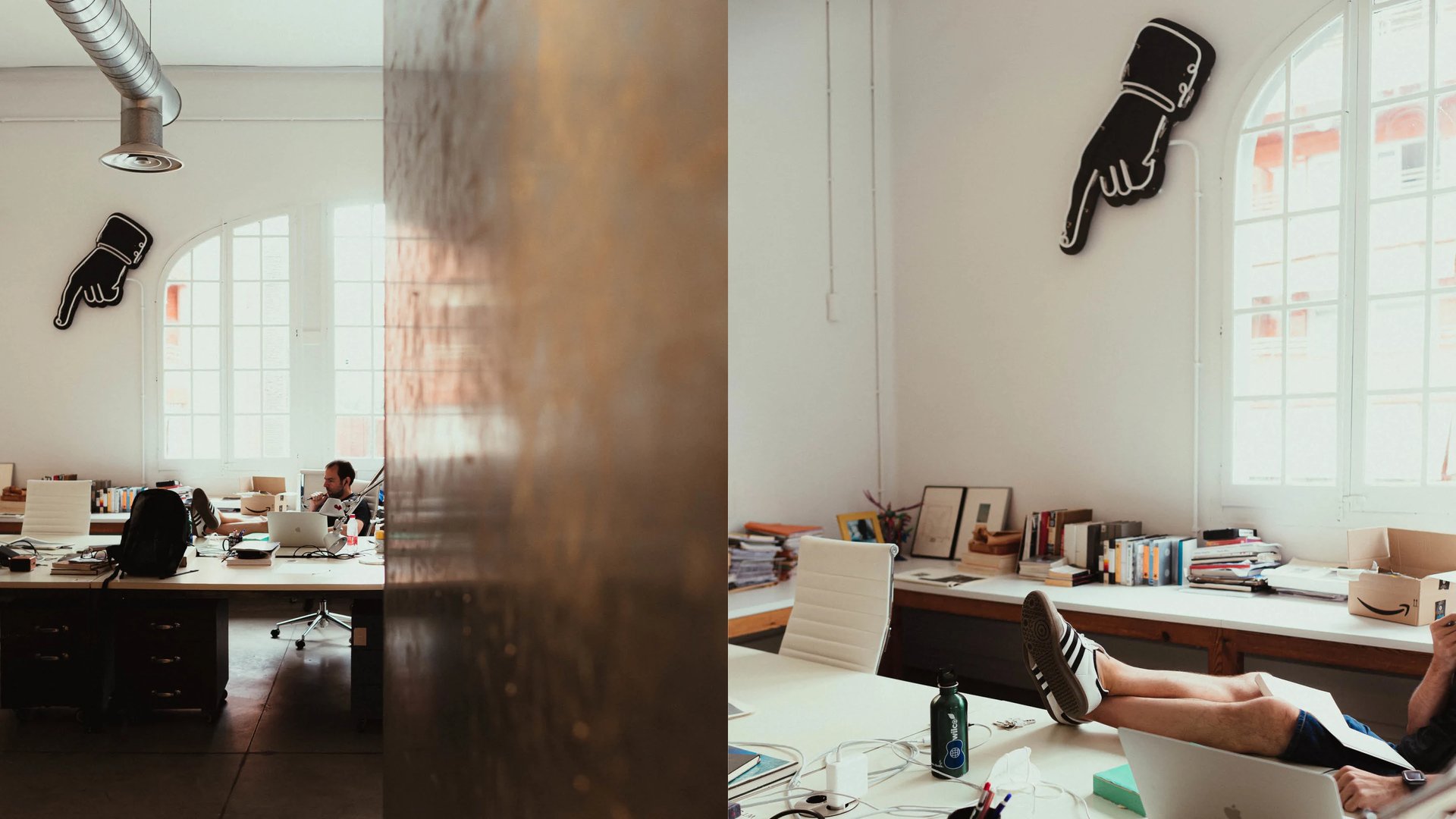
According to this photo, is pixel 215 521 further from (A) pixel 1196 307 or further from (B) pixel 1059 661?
(A) pixel 1196 307

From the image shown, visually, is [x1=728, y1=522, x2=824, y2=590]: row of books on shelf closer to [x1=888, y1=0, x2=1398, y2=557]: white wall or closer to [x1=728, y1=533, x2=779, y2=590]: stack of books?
[x1=728, y1=533, x2=779, y2=590]: stack of books

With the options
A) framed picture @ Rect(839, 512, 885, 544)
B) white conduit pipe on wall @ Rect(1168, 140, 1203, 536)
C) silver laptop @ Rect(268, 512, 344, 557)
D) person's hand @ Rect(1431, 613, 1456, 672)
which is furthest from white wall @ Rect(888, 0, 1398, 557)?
silver laptop @ Rect(268, 512, 344, 557)

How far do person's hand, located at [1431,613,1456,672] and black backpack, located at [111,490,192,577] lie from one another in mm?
4511

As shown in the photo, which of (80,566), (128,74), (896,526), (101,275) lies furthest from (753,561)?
(101,275)

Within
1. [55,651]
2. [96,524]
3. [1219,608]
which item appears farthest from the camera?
[96,524]

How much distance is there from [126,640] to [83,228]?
430cm

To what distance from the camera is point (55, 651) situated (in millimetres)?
3867

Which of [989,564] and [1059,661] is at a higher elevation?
[1059,661]

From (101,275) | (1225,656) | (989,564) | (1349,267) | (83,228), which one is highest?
(83,228)

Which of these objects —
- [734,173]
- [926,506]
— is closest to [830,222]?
[734,173]

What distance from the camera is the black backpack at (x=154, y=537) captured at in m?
3.88

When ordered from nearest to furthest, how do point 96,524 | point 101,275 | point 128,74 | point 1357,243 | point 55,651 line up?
point 1357,243
point 55,651
point 128,74
point 96,524
point 101,275

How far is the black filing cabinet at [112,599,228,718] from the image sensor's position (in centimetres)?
388

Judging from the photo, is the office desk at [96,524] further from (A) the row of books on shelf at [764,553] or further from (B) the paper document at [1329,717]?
(B) the paper document at [1329,717]
